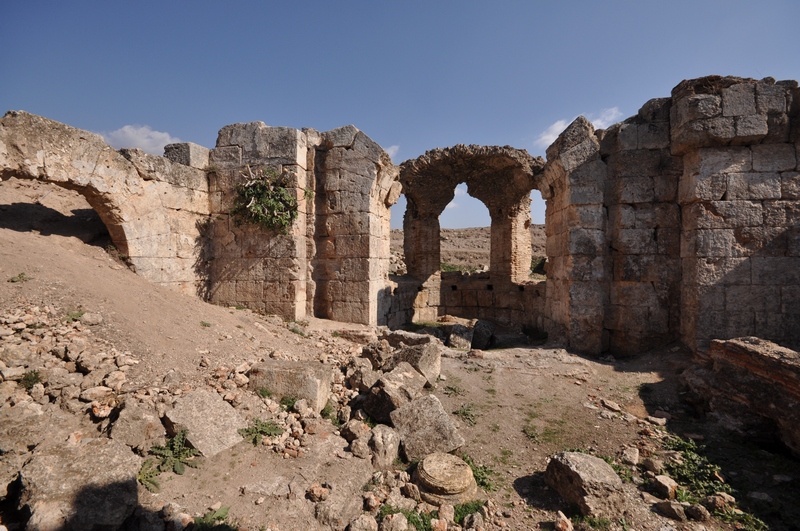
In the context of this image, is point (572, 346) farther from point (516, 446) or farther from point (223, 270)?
point (223, 270)

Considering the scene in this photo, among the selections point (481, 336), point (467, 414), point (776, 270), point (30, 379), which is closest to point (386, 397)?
point (467, 414)

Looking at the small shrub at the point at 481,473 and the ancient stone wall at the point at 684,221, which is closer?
the small shrub at the point at 481,473

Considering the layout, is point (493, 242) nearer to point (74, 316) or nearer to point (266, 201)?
point (266, 201)

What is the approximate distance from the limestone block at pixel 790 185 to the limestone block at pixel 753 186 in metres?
0.06

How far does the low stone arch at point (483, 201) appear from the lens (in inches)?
490

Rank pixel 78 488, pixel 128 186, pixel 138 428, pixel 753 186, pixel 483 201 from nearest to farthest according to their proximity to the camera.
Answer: pixel 78 488
pixel 138 428
pixel 128 186
pixel 753 186
pixel 483 201

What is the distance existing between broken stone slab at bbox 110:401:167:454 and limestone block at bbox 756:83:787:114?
27.9ft

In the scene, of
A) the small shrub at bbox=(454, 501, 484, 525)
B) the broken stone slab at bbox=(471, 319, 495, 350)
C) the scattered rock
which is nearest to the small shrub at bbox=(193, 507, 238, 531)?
the small shrub at bbox=(454, 501, 484, 525)

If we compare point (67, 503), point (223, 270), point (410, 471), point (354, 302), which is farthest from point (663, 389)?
point (223, 270)

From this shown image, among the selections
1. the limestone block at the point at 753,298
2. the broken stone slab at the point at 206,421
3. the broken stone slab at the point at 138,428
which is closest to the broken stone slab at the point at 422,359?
the broken stone slab at the point at 206,421

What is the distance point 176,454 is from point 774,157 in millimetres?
8417

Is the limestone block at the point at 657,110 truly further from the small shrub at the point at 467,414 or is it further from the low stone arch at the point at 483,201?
the small shrub at the point at 467,414

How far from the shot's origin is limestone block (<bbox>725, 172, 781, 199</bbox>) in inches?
231

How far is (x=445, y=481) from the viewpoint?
129 inches
